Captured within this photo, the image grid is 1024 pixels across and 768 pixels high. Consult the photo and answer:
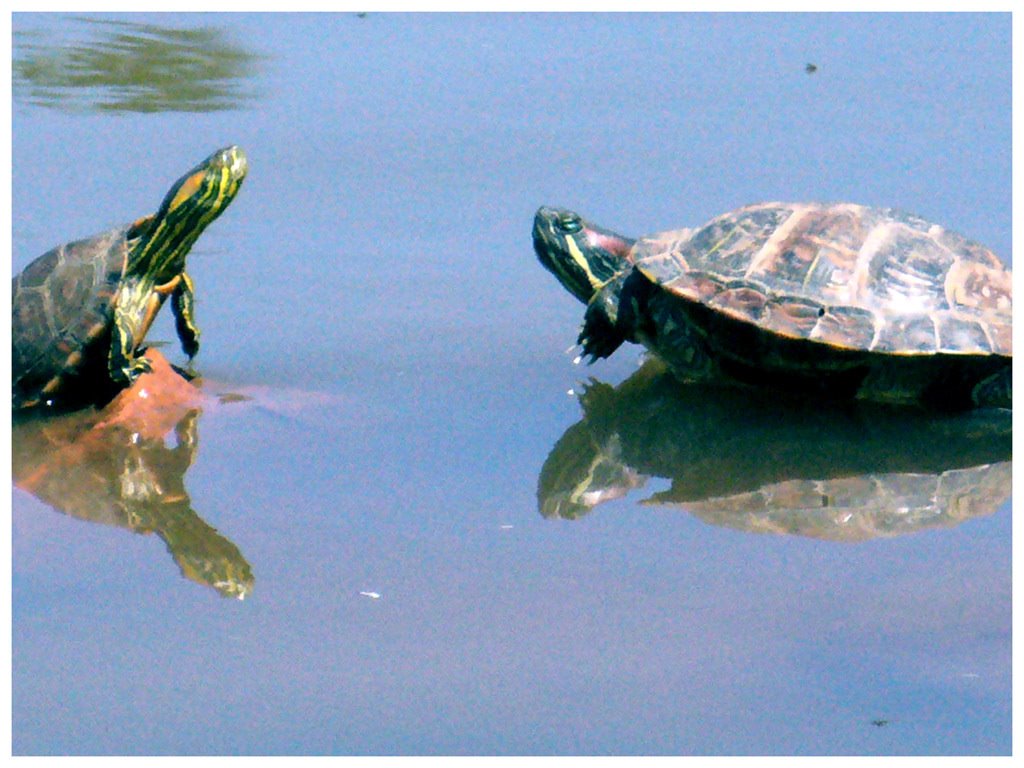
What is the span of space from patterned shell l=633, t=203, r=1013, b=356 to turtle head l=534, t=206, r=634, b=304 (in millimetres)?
320

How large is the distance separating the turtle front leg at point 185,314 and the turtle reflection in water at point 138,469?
140mm

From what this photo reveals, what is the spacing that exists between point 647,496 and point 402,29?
18.4 feet

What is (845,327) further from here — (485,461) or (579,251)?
(485,461)

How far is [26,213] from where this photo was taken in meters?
7.57

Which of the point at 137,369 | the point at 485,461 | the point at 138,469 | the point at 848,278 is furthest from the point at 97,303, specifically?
the point at 848,278

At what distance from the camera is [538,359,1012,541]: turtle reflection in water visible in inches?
204

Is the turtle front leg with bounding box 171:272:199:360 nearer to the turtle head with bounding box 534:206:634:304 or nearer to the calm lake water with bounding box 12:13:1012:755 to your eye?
the calm lake water with bounding box 12:13:1012:755

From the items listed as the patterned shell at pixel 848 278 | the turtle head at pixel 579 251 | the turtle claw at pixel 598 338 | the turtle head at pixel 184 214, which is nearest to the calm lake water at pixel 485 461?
the turtle claw at pixel 598 338

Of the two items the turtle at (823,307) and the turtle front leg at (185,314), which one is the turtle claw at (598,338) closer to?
the turtle at (823,307)

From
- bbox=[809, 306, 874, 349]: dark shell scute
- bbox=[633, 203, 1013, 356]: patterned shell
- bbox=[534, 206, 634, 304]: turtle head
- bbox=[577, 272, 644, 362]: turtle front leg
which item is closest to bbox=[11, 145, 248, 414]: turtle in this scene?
bbox=[534, 206, 634, 304]: turtle head

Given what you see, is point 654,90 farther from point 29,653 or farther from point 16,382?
point 29,653

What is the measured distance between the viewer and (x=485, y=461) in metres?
5.60

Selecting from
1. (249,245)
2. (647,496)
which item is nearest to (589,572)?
(647,496)

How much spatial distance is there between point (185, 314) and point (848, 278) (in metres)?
2.59
